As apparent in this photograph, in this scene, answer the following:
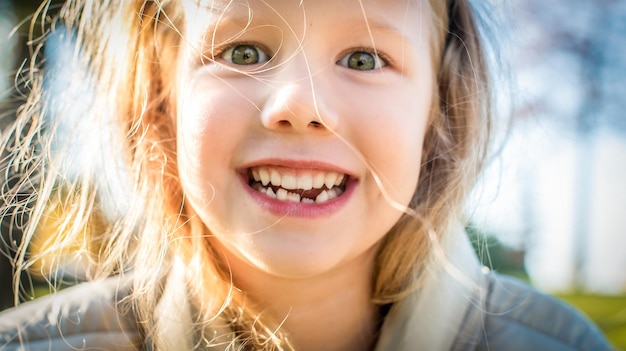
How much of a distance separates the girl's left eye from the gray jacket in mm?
537

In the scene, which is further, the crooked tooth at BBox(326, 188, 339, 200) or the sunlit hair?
the sunlit hair

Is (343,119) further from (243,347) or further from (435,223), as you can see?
(243,347)

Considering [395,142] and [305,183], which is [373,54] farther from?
[305,183]

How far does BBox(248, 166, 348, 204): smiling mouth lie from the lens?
1.07 m

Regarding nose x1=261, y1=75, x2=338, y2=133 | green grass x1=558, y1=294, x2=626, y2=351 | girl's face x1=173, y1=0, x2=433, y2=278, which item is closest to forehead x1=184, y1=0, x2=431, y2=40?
girl's face x1=173, y1=0, x2=433, y2=278

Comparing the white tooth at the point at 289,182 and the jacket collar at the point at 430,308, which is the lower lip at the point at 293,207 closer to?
the white tooth at the point at 289,182

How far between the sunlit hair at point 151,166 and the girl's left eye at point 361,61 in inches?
8.2

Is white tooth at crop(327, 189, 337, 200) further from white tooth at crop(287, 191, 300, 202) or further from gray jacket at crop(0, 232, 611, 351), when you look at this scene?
gray jacket at crop(0, 232, 611, 351)

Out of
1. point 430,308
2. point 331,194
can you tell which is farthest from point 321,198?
point 430,308

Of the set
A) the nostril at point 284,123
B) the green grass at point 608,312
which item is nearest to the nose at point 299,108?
the nostril at point 284,123

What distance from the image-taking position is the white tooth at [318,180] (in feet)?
3.56

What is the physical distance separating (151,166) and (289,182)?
0.42 meters

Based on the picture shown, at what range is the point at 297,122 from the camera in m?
1.01

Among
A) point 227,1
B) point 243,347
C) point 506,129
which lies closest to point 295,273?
point 243,347
